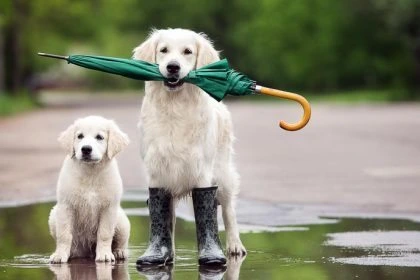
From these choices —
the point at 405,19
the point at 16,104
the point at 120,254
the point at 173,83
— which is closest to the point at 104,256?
the point at 120,254

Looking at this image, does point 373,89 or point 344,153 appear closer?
point 344,153

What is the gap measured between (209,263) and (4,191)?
9.00 metres

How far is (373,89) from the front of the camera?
85.2 metres

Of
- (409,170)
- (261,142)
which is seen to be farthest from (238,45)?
(409,170)

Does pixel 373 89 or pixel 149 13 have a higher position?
pixel 149 13

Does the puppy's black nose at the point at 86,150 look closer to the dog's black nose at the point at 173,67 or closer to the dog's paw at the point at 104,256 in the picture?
the dog's paw at the point at 104,256

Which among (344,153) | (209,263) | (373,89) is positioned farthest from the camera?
(373,89)

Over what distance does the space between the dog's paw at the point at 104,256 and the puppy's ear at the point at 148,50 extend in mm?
1579

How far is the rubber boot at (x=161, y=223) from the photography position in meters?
Result: 10.7

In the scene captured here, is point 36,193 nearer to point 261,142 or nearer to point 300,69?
point 261,142

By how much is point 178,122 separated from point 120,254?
134 centimetres

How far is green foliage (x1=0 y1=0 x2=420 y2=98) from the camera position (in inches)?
2830

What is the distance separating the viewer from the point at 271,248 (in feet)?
38.7

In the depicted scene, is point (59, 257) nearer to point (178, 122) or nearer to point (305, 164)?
point (178, 122)
